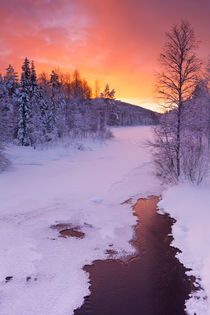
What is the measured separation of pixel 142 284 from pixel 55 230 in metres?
3.17

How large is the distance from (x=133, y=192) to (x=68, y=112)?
30.1 m

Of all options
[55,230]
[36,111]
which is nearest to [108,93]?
[36,111]

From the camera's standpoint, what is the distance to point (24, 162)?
17.1 m

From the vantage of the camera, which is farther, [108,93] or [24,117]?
[108,93]

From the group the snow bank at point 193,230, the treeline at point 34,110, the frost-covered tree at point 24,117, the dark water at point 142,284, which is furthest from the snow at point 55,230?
the frost-covered tree at point 24,117

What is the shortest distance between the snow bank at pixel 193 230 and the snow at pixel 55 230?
1.39 m

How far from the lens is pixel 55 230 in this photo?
6117mm

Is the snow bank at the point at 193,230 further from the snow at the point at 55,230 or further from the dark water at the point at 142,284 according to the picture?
the snow at the point at 55,230

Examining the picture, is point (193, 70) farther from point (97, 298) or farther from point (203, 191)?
point (97, 298)

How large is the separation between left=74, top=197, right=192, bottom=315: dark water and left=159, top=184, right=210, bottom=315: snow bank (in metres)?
0.24

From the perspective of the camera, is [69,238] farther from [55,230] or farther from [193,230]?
[193,230]

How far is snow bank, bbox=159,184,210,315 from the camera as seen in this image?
368cm

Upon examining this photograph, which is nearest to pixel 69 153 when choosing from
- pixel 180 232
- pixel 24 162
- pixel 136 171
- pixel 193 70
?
pixel 24 162

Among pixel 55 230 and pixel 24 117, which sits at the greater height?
pixel 24 117
